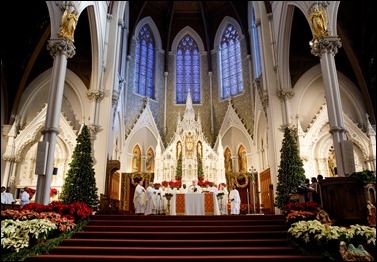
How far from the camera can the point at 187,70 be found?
28250 millimetres

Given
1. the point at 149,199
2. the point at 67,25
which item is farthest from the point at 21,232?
the point at 149,199

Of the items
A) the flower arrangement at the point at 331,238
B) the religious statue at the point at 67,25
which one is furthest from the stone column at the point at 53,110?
the flower arrangement at the point at 331,238

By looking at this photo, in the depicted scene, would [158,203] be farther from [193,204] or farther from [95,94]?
[95,94]

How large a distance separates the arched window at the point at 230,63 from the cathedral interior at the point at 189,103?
274 mm

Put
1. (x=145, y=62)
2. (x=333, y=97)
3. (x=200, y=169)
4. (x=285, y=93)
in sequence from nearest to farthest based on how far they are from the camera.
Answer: (x=333, y=97)
(x=285, y=93)
(x=200, y=169)
(x=145, y=62)

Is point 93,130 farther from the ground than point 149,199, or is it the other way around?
point 93,130

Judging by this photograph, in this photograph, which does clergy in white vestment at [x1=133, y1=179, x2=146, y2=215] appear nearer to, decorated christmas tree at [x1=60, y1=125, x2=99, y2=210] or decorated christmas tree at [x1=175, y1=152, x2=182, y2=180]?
decorated christmas tree at [x1=60, y1=125, x2=99, y2=210]

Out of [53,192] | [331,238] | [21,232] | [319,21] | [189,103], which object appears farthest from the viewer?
[189,103]

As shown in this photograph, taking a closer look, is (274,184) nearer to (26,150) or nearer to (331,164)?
(331,164)

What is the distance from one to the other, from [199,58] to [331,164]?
15.6 metres

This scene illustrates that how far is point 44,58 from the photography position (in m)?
19.7

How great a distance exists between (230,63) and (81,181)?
18.2 meters

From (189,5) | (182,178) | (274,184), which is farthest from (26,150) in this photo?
(189,5)

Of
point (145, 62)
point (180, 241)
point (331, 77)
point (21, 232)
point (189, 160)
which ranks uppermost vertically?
point (145, 62)
